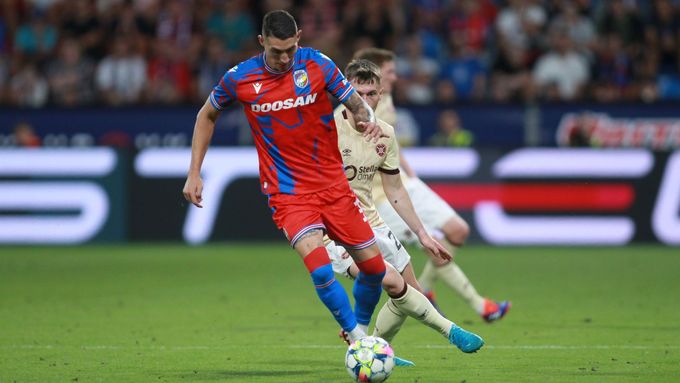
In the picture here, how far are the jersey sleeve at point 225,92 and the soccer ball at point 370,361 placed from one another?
1.66 m

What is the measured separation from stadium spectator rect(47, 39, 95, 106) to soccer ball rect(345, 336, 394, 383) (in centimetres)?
1417

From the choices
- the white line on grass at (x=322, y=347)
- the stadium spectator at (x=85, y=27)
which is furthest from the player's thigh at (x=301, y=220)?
the stadium spectator at (x=85, y=27)

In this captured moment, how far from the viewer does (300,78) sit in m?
7.50

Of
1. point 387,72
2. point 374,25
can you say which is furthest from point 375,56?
point 374,25

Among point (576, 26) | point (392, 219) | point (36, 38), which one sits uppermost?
point (392, 219)

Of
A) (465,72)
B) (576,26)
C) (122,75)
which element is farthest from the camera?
(122,75)

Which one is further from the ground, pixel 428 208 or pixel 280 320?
pixel 428 208

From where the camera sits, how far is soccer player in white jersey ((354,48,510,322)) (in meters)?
10.1

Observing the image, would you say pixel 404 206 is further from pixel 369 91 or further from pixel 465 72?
pixel 465 72

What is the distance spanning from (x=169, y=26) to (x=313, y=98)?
587 inches

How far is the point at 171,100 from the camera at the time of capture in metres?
20.3

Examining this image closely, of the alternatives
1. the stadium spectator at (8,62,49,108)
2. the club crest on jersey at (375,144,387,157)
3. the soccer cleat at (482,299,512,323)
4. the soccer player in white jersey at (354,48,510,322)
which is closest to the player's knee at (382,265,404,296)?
the club crest on jersey at (375,144,387,157)

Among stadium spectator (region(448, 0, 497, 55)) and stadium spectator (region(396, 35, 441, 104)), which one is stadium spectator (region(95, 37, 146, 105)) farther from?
stadium spectator (region(448, 0, 497, 55))

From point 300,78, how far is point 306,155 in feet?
1.51
